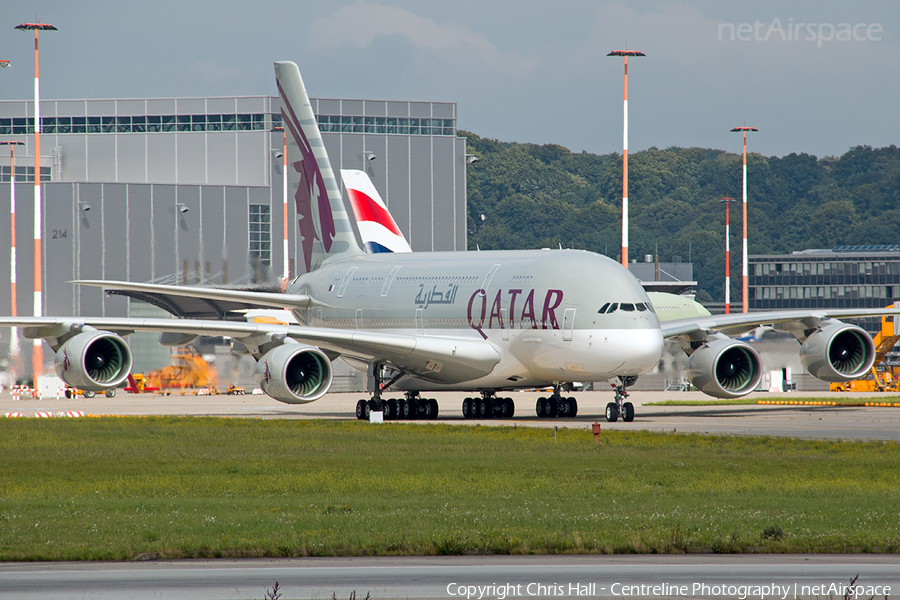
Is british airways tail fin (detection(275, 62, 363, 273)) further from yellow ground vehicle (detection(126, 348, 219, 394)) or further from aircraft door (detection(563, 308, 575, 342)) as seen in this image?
yellow ground vehicle (detection(126, 348, 219, 394))

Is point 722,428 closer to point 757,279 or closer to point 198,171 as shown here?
point 198,171

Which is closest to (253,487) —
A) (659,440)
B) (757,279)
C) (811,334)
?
(659,440)

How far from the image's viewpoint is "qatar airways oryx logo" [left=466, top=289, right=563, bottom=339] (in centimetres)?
3431

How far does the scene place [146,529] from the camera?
14453 millimetres

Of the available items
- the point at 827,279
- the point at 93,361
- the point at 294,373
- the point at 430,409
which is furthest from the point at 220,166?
the point at 827,279

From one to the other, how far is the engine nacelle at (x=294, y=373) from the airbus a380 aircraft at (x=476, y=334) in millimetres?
45

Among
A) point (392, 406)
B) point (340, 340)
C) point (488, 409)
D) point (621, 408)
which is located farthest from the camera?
point (488, 409)

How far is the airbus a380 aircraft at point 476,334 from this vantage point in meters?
33.4

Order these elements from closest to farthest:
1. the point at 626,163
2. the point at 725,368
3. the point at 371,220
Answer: the point at 725,368, the point at 371,220, the point at 626,163

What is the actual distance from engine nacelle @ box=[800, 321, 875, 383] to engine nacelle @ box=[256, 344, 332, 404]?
621 inches

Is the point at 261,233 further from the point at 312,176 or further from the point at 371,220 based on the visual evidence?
the point at 312,176

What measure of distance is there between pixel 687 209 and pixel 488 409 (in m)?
154

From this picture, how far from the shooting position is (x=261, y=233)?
90875 millimetres

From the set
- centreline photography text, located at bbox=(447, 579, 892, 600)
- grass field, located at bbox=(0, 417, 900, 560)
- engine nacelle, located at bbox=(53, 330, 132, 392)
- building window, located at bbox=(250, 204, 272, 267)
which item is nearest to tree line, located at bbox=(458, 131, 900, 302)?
building window, located at bbox=(250, 204, 272, 267)
